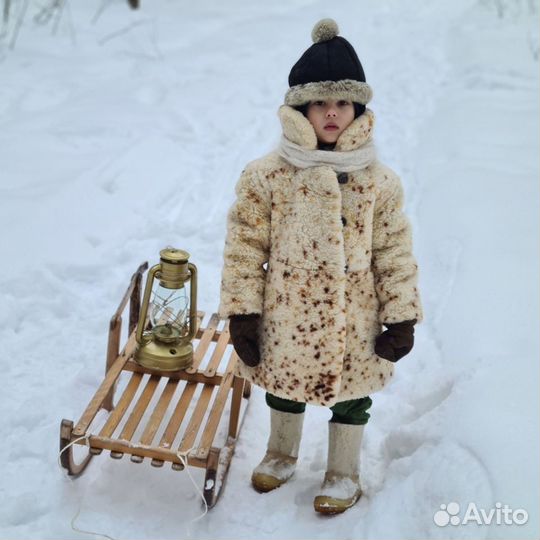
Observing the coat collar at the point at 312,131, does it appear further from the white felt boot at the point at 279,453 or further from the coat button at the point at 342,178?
the white felt boot at the point at 279,453

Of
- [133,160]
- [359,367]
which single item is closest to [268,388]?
[359,367]

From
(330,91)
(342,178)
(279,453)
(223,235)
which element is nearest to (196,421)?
(279,453)

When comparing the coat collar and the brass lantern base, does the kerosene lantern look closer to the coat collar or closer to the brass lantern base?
the brass lantern base

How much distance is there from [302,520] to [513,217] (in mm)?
2443

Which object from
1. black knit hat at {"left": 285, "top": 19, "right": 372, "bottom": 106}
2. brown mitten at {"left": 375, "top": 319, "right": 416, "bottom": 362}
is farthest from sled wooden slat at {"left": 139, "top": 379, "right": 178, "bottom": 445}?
black knit hat at {"left": 285, "top": 19, "right": 372, "bottom": 106}

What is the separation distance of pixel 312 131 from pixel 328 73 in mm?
176

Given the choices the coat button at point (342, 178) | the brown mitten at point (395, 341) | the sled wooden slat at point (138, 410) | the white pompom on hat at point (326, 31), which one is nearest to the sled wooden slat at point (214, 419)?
the sled wooden slat at point (138, 410)

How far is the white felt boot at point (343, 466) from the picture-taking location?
91.6 inches

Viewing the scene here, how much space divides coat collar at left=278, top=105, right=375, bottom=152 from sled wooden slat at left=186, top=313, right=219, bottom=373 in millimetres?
1080

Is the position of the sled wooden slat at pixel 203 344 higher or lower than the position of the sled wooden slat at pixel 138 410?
higher

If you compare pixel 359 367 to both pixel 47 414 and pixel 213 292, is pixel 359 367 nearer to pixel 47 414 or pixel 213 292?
pixel 47 414

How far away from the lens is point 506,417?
7.66 feet

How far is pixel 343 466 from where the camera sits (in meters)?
2.38

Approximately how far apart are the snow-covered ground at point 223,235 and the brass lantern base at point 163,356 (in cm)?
39
